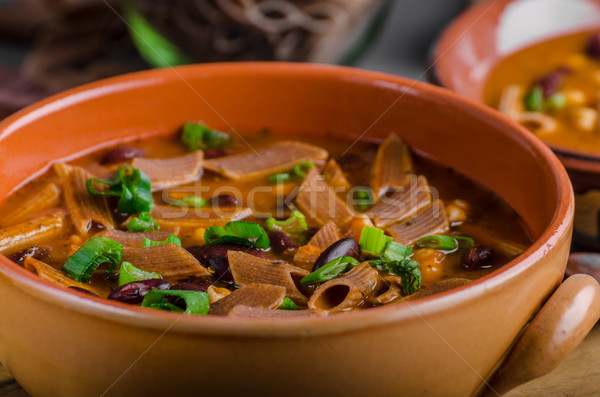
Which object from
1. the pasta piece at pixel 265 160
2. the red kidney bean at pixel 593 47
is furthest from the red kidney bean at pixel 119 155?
the red kidney bean at pixel 593 47

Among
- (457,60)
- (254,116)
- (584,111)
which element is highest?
(254,116)

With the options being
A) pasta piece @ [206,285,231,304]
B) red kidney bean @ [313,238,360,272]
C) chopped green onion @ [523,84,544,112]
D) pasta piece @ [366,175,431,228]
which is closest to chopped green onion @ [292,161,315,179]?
pasta piece @ [366,175,431,228]

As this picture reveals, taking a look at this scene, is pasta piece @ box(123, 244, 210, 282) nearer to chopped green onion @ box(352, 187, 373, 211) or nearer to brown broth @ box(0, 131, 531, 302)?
brown broth @ box(0, 131, 531, 302)

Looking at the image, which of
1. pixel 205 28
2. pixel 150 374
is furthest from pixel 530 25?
pixel 150 374

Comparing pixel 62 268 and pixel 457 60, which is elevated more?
pixel 62 268

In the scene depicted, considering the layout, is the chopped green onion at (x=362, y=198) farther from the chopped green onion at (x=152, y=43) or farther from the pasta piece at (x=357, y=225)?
the chopped green onion at (x=152, y=43)

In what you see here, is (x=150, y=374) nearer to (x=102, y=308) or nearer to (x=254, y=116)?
(x=102, y=308)
